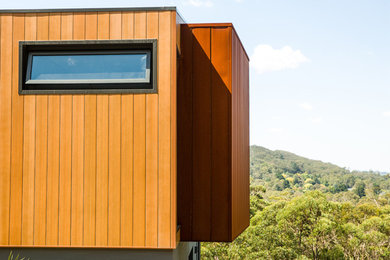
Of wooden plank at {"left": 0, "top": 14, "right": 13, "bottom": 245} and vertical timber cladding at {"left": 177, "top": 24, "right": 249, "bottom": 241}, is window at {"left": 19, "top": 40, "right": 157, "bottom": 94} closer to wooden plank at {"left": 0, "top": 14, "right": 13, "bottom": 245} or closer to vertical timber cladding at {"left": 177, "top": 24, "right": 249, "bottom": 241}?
wooden plank at {"left": 0, "top": 14, "right": 13, "bottom": 245}

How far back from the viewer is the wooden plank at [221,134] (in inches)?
214

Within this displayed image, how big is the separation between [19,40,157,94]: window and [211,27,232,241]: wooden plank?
3.59 feet

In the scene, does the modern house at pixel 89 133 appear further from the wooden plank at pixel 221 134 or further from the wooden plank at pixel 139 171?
the wooden plank at pixel 221 134

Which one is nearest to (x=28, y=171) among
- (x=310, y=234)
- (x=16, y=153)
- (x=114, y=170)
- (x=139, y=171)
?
(x=16, y=153)

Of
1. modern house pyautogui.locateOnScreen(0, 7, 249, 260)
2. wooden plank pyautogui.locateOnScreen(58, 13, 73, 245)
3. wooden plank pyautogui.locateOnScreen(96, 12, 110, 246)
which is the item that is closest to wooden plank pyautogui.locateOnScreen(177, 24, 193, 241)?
modern house pyautogui.locateOnScreen(0, 7, 249, 260)

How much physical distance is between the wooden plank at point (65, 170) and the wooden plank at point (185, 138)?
4.89ft

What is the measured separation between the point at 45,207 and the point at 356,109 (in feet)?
255

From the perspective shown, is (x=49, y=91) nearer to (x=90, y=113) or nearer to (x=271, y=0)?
(x=90, y=113)

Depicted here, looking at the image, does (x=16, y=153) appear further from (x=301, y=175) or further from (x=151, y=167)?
(x=301, y=175)

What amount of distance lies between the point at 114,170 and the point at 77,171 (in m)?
0.49

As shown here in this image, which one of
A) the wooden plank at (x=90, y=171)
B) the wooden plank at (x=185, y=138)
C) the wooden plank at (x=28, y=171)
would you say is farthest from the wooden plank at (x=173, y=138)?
the wooden plank at (x=28, y=171)

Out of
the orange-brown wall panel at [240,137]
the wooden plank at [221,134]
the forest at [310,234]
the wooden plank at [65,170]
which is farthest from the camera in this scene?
the forest at [310,234]

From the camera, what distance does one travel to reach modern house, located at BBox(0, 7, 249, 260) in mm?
4809

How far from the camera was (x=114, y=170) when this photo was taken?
487 centimetres
